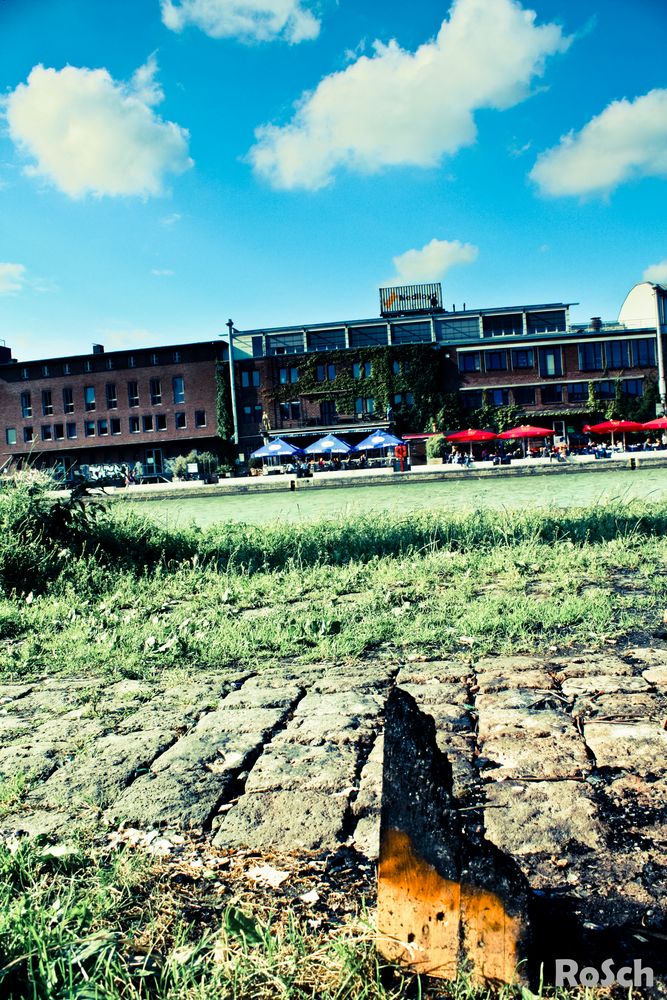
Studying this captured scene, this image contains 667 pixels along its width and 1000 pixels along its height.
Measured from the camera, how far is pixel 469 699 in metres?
3.61

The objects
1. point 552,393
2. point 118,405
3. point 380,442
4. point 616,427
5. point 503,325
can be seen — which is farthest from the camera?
point 118,405

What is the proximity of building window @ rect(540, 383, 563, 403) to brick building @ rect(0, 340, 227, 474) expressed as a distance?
23769mm

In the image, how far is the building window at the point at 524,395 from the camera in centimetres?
5234

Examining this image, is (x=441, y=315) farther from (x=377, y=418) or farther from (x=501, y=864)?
(x=501, y=864)

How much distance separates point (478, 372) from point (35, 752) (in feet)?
172

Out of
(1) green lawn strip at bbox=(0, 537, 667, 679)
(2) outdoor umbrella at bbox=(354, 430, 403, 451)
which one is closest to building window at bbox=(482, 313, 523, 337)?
(2) outdoor umbrella at bbox=(354, 430, 403, 451)

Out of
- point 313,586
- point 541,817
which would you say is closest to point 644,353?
point 313,586

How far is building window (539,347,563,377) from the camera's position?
52.2 meters

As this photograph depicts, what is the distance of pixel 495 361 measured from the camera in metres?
53.1

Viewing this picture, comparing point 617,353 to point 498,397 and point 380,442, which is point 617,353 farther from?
point 380,442

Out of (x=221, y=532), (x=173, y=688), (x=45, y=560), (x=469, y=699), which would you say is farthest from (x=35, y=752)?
(x=221, y=532)

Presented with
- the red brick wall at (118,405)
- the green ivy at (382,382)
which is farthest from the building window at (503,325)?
the red brick wall at (118,405)

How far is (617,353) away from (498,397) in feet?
28.3

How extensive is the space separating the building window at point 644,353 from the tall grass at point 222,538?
46976 mm
